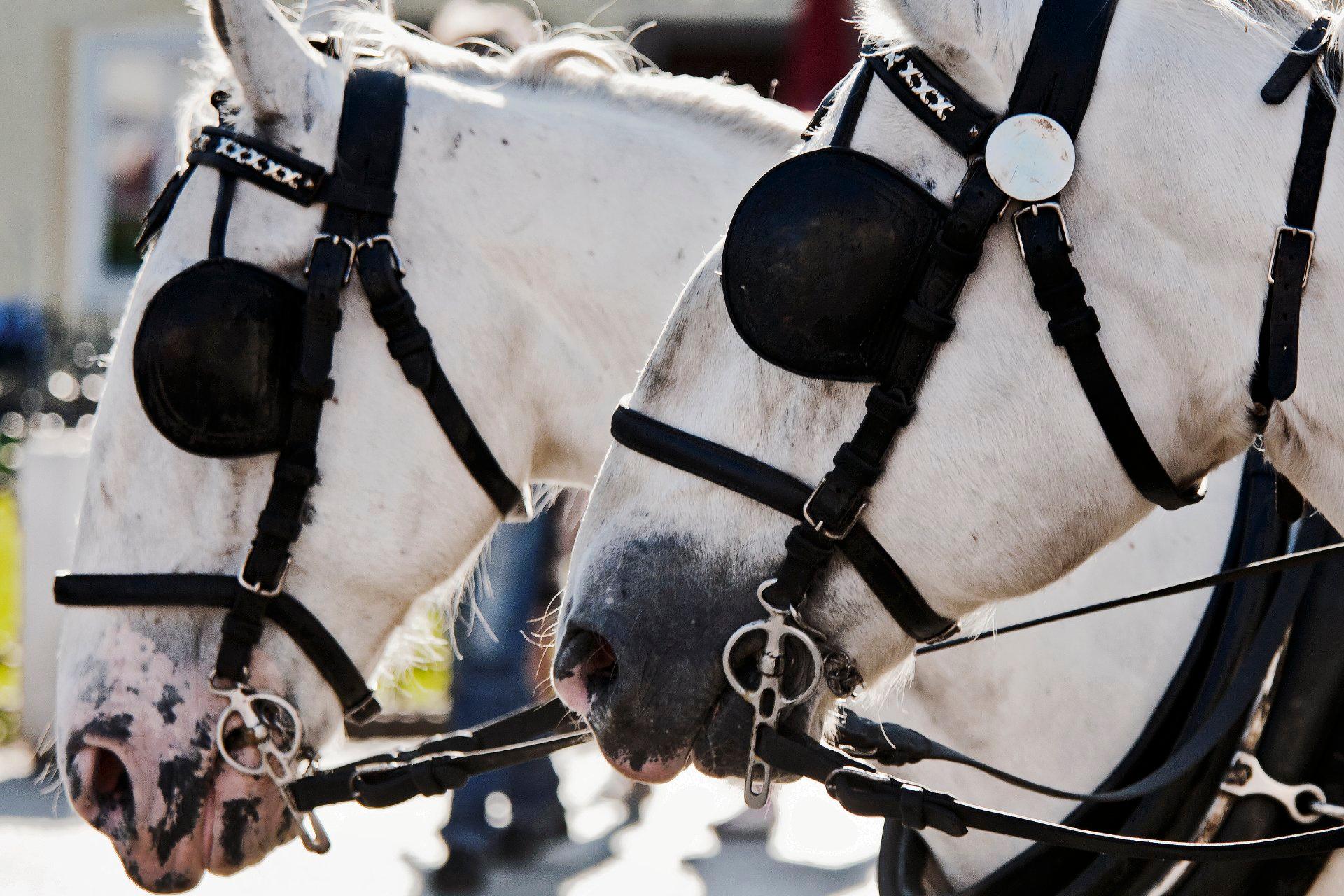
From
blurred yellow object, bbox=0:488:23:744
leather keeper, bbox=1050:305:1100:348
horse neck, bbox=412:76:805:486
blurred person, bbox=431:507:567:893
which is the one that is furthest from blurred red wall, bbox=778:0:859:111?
blurred yellow object, bbox=0:488:23:744

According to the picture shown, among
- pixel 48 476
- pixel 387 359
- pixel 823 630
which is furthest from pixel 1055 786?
pixel 48 476

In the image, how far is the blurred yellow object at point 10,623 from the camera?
5789 millimetres

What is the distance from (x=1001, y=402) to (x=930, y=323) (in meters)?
0.10

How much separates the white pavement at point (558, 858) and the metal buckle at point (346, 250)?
2.52 m

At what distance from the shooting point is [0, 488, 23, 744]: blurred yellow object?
19.0ft

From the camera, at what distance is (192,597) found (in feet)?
6.55

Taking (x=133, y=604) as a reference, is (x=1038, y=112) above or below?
above

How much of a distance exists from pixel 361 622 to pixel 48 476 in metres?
4.18

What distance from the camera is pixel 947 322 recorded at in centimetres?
130

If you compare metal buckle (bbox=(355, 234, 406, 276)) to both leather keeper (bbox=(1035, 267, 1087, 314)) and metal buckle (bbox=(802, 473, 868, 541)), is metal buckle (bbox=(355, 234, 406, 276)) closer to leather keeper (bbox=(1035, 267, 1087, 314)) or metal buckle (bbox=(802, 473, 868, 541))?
metal buckle (bbox=(802, 473, 868, 541))

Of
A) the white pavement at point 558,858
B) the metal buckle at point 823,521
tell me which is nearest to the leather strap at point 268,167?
the metal buckle at point 823,521

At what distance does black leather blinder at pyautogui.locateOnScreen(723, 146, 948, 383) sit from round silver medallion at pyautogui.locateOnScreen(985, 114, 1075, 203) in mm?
74

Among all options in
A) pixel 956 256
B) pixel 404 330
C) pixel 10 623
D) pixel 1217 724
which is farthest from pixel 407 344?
pixel 10 623

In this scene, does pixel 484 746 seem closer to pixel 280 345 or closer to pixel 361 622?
pixel 361 622
